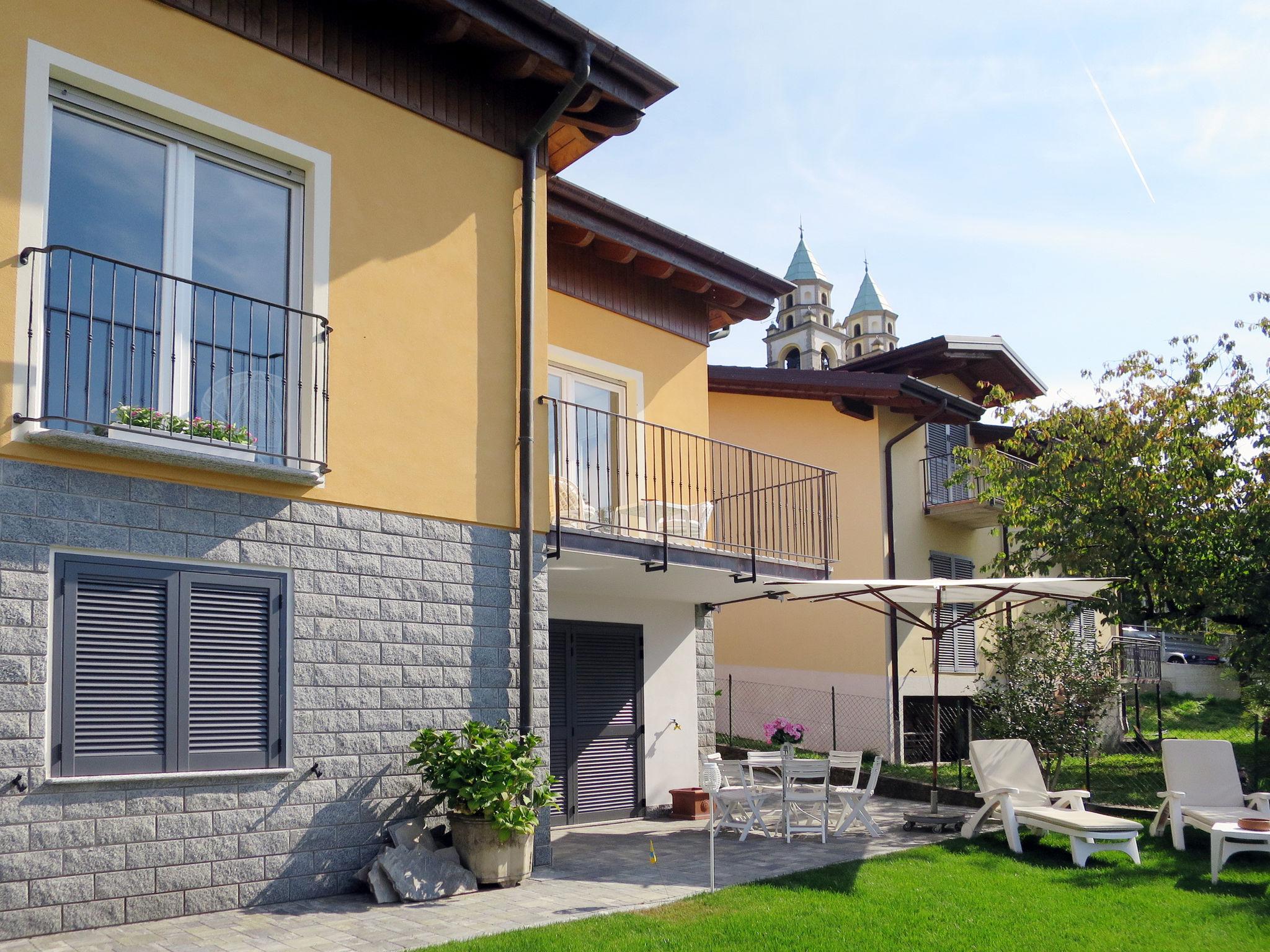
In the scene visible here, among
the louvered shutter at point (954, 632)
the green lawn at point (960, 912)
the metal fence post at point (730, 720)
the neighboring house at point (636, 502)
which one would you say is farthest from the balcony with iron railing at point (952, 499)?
the green lawn at point (960, 912)

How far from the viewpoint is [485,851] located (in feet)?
24.6

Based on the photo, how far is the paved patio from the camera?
233 inches

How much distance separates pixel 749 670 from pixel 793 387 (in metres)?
4.75

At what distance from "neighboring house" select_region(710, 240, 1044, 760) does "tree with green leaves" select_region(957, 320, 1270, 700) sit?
7.61 feet

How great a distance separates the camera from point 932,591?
11633mm

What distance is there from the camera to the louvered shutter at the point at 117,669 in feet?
20.3

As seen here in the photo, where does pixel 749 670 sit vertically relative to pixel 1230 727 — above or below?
above

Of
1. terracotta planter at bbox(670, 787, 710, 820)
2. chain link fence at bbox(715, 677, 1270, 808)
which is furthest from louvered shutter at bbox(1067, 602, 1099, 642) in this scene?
terracotta planter at bbox(670, 787, 710, 820)

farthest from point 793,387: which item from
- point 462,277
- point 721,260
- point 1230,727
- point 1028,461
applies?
point 1230,727

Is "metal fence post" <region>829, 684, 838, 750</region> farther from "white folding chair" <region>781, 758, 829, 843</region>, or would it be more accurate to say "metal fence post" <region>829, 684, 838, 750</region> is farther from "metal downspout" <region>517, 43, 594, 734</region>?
"metal downspout" <region>517, 43, 594, 734</region>

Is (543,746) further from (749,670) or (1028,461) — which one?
(1028,461)

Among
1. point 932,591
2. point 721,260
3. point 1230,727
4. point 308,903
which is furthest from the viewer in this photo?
point 1230,727

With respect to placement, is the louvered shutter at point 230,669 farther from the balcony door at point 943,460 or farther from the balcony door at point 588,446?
the balcony door at point 943,460

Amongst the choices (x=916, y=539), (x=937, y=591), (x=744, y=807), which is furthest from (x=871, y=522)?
(x=744, y=807)
